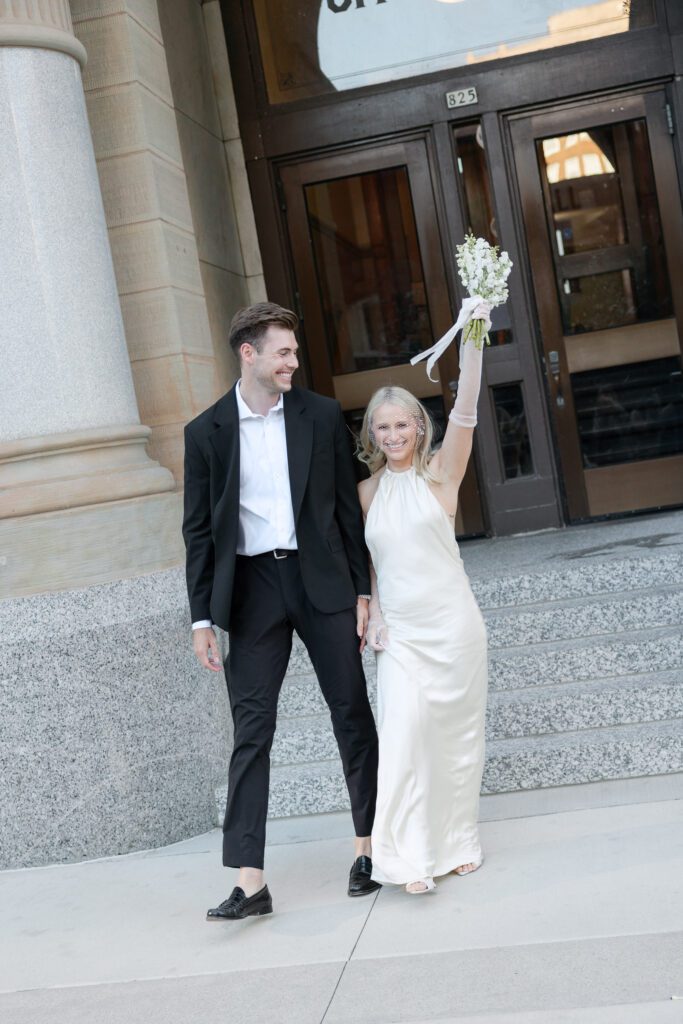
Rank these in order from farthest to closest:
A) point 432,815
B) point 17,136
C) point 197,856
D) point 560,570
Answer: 1. point 560,570
2. point 17,136
3. point 197,856
4. point 432,815

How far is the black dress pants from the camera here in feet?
12.7

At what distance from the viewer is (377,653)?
409 cm

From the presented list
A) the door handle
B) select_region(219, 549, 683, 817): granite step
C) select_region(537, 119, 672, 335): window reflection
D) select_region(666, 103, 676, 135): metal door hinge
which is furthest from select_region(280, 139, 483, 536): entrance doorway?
select_region(219, 549, 683, 817): granite step

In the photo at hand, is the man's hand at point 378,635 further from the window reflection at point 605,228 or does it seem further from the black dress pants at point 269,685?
the window reflection at point 605,228

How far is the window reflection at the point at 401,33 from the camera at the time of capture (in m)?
7.16

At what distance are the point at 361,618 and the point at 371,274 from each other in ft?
13.3

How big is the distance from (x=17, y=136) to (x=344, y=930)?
136 inches

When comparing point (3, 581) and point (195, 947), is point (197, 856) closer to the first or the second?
point (195, 947)

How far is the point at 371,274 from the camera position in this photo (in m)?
7.59

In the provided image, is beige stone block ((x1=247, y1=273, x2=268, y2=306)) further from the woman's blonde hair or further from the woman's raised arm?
the woman's raised arm

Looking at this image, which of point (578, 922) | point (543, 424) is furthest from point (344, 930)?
point (543, 424)

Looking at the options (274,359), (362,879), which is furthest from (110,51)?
(362,879)

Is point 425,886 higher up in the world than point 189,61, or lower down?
lower down

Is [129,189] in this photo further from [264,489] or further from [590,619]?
[590,619]
